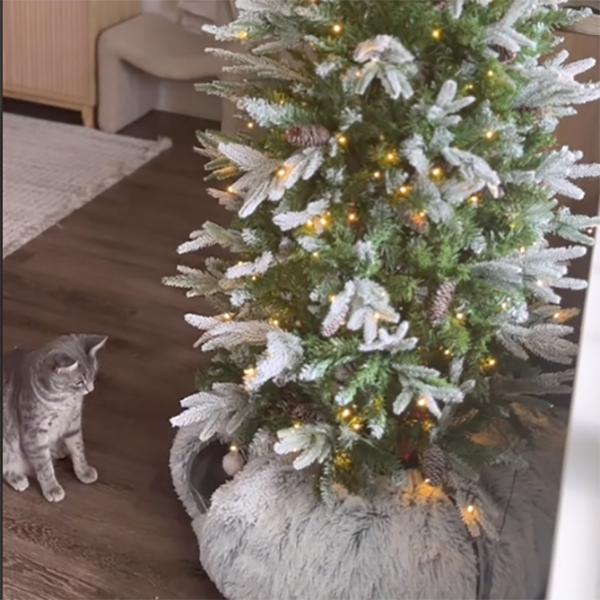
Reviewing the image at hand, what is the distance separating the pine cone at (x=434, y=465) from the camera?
1.71m

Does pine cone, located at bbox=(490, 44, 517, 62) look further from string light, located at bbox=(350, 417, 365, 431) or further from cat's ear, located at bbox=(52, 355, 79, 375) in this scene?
cat's ear, located at bbox=(52, 355, 79, 375)

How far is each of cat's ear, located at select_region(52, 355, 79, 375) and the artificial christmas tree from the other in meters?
0.28

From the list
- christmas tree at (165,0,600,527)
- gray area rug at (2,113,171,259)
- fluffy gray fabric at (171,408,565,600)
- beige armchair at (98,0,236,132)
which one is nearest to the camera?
christmas tree at (165,0,600,527)

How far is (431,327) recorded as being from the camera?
1.64 m

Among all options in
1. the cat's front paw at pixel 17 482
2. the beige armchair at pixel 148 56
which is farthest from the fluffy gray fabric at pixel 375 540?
the beige armchair at pixel 148 56

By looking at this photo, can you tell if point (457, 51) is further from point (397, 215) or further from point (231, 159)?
point (231, 159)

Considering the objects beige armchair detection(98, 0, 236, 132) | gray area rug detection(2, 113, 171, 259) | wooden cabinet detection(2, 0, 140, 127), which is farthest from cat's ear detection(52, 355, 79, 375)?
wooden cabinet detection(2, 0, 140, 127)

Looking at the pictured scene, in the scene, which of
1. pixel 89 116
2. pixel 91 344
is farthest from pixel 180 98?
pixel 91 344

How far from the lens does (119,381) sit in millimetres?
2395

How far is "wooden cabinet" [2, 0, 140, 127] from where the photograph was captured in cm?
366

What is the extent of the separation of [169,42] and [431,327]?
2.37 m

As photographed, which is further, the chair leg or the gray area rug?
the chair leg

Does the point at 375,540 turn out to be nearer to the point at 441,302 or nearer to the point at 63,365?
the point at 441,302

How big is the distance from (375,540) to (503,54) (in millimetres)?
775
